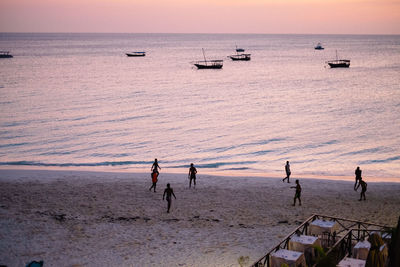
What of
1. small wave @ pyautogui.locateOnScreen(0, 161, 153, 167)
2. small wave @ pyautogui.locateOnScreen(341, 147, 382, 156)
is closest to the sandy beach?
small wave @ pyautogui.locateOnScreen(0, 161, 153, 167)

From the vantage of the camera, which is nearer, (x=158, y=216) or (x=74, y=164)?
(x=158, y=216)

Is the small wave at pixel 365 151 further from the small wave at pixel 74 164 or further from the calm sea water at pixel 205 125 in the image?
the small wave at pixel 74 164

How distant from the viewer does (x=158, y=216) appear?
15680 mm

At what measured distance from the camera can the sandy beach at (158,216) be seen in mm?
12680

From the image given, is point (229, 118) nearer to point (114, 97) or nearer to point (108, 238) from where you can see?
point (114, 97)

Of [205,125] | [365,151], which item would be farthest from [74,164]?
[365,151]

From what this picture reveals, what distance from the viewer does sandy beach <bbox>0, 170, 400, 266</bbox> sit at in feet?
41.6

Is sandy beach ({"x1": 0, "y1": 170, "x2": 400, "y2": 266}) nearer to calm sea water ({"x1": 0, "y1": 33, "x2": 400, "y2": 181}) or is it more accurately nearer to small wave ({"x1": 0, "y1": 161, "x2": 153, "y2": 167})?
small wave ({"x1": 0, "y1": 161, "x2": 153, "y2": 167})

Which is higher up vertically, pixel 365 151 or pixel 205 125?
pixel 205 125

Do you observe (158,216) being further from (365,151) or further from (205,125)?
(205,125)

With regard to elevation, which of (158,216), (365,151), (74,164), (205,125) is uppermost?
(205,125)

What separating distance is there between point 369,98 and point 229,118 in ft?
79.1

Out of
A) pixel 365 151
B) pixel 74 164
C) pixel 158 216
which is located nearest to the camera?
pixel 158 216

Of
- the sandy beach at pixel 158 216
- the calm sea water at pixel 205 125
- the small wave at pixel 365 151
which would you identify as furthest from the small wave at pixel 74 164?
the small wave at pixel 365 151
